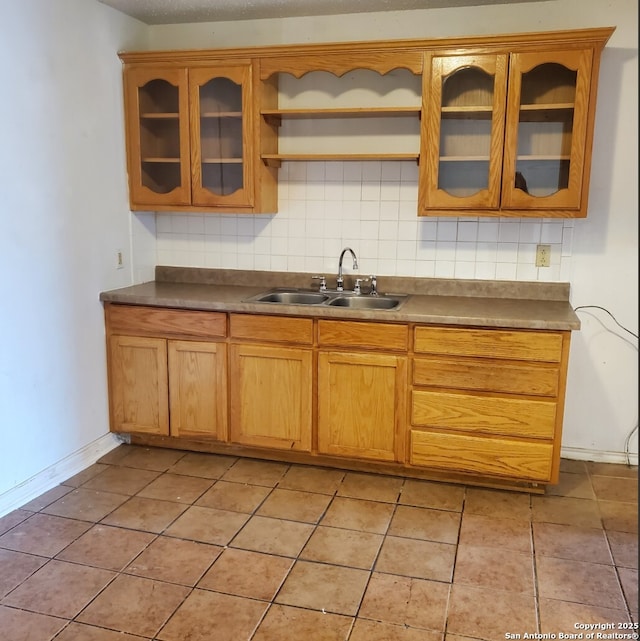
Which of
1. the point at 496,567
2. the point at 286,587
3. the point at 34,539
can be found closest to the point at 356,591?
the point at 286,587

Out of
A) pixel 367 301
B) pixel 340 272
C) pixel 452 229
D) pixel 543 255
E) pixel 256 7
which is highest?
pixel 256 7

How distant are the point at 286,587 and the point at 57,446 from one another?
4.64 feet

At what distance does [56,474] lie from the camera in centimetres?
299

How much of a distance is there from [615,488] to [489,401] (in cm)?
77

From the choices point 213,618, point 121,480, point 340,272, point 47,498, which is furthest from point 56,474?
point 340,272

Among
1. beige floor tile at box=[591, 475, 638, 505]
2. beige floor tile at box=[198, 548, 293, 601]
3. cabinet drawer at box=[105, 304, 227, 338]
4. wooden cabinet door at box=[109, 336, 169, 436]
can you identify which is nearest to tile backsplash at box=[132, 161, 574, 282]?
cabinet drawer at box=[105, 304, 227, 338]

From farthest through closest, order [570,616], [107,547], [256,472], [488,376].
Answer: [256,472] < [488,376] < [107,547] < [570,616]

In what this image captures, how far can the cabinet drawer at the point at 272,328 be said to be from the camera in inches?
118

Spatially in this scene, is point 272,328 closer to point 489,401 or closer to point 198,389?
point 198,389

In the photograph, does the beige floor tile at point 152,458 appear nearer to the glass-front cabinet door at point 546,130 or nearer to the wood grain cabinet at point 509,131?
the wood grain cabinet at point 509,131

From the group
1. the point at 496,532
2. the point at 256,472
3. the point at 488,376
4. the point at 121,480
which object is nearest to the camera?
Answer: the point at 496,532

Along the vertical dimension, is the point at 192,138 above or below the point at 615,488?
above

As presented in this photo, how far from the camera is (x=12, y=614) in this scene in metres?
2.06

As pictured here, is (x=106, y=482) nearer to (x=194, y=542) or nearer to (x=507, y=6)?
(x=194, y=542)
